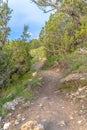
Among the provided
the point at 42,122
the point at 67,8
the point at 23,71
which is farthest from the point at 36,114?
the point at 23,71

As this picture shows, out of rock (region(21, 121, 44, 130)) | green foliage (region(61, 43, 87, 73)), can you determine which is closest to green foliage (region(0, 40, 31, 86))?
green foliage (region(61, 43, 87, 73))

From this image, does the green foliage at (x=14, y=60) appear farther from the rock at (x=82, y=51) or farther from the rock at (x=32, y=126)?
the rock at (x=32, y=126)

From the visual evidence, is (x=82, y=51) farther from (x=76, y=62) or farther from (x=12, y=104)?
(x=12, y=104)

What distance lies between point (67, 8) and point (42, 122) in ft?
13.1

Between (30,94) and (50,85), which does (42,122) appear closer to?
(30,94)

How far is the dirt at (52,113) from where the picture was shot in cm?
779

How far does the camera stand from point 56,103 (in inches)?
359

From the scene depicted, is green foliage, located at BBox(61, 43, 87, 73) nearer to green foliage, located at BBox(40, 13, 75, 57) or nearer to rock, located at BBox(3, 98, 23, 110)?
green foliage, located at BBox(40, 13, 75, 57)

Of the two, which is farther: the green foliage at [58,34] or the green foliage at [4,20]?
the green foliage at [58,34]

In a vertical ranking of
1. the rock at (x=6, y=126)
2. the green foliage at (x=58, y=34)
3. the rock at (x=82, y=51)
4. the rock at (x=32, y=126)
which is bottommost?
the rock at (x=6, y=126)

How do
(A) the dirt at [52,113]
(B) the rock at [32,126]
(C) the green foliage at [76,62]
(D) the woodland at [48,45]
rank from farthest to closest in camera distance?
(C) the green foliage at [76,62], (D) the woodland at [48,45], (A) the dirt at [52,113], (B) the rock at [32,126]

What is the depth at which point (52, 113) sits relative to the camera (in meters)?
8.30

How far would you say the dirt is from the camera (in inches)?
307

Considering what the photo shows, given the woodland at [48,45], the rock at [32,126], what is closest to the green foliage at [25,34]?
the woodland at [48,45]
